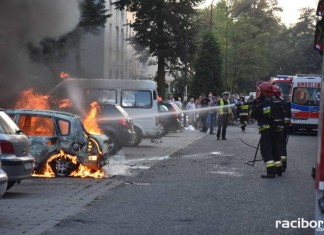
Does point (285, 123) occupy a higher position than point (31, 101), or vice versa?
point (31, 101)

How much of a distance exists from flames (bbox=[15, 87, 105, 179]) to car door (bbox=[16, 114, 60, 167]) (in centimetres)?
17

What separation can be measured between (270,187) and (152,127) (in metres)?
10.8

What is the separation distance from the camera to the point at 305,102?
103 ft

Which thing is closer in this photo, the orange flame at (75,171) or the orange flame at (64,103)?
the orange flame at (75,171)

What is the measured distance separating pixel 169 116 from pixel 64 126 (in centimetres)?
1657

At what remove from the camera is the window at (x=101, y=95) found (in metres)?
20.9

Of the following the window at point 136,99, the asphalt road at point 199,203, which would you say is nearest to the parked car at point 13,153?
the asphalt road at point 199,203

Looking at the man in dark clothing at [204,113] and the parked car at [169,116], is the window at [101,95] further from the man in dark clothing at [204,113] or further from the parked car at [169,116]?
the man in dark clothing at [204,113]

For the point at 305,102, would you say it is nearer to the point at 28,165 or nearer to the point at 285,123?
the point at 285,123

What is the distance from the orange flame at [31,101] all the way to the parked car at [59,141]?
10.2 feet

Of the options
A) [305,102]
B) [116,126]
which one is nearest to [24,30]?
[116,126]

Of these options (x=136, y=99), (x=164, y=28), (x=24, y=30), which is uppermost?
(x=164, y=28)

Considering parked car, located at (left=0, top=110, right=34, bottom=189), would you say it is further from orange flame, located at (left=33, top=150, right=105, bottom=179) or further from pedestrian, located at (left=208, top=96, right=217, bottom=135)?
pedestrian, located at (left=208, top=96, right=217, bottom=135)

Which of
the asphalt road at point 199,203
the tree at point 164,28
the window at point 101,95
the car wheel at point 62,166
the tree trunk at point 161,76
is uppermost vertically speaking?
the tree at point 164,28
